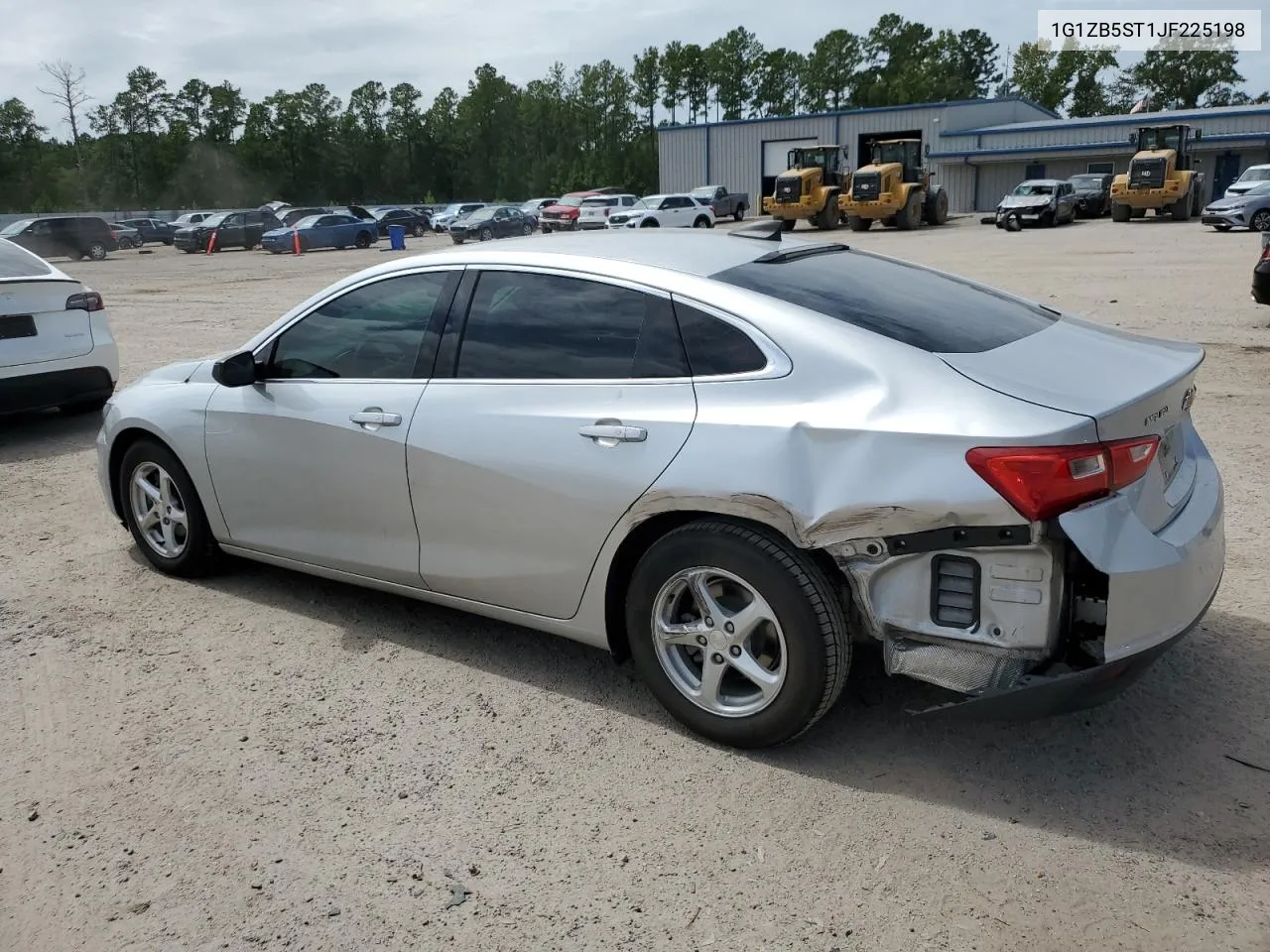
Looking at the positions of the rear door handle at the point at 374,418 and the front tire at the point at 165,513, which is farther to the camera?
the front tire at the point at 165,513

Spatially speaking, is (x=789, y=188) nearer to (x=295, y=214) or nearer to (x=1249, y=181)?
(x=1249, y=181)

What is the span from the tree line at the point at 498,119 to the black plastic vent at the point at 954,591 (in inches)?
3720

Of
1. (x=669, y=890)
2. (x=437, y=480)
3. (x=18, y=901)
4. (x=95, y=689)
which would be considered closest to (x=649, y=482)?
(x=437, y=480)

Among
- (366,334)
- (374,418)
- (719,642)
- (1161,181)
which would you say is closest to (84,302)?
(366,334)

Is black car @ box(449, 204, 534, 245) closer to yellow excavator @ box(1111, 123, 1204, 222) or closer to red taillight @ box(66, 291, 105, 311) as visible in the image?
yellow excavator @ box(1111, 123, 1204, 222)

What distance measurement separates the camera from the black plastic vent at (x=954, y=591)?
2.83 meters

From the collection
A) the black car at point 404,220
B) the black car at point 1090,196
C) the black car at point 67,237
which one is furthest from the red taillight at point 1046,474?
the black car at point 404,220

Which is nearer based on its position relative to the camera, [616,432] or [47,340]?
[616,432]

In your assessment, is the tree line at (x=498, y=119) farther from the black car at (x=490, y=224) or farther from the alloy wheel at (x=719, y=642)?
the alloy wheel at (x=719, y=642)

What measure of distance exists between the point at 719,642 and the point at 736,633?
2.9 inches

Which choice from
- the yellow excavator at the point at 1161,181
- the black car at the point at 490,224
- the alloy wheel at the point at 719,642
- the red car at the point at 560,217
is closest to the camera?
the alloy wheel at the point at 719,642

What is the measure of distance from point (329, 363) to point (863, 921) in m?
2.90

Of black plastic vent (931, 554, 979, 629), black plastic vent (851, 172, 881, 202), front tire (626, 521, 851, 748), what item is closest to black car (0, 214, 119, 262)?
black plastic vent (851, 172, 881, 202)

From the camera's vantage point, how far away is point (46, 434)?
835cm
